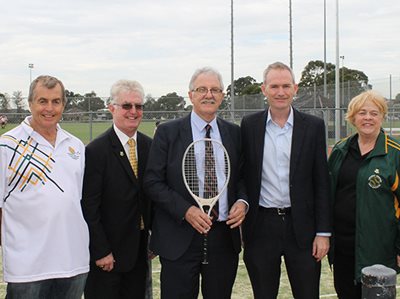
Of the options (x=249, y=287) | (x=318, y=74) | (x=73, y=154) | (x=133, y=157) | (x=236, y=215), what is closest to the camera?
(x=73, y=154)

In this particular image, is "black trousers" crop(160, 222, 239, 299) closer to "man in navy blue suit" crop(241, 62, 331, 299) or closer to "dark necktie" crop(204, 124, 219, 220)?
"dark necktie" crop(204, 124, 219, 220)

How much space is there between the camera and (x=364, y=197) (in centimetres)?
401

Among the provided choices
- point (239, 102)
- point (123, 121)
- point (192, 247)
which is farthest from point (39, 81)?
point (239, 102)

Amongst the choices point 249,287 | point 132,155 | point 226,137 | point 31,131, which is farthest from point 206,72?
point 249,287

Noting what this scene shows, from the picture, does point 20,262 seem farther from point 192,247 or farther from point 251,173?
point 251,173

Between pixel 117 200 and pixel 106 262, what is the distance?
1.55 ft

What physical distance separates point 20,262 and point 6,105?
18508 mm

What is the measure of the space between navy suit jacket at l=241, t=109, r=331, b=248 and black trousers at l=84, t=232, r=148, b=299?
0.90 meters

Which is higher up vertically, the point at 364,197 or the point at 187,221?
the point at 364,197

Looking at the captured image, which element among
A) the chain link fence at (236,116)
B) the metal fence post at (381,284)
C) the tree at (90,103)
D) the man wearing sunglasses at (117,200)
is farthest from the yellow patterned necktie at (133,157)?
the tree at (90,103)

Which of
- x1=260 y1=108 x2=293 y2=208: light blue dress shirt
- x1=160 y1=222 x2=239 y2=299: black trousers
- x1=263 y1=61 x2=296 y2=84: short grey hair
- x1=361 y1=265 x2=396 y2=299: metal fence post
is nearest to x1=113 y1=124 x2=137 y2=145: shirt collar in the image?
x1=160 y1=222 x2=239 y2=299: black trousers

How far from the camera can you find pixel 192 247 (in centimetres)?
388

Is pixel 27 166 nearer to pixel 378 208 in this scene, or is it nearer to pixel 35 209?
pixel 35 209

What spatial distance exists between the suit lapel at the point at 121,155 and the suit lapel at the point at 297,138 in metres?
1.24
